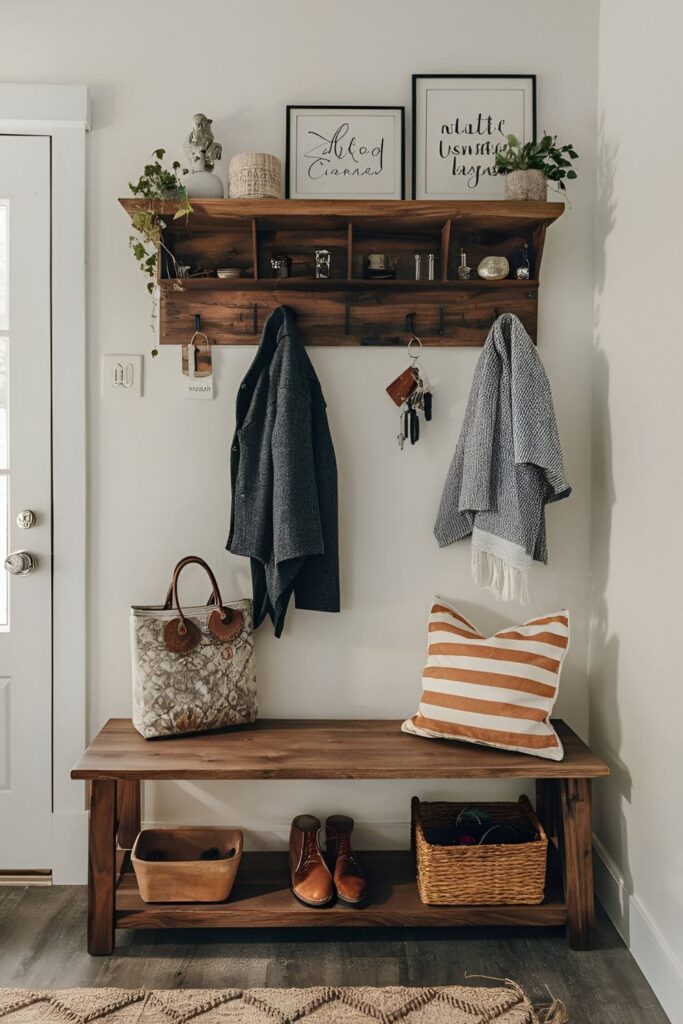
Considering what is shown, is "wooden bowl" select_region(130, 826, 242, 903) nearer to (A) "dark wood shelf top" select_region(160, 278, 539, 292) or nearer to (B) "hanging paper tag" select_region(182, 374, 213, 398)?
(B) "hanging paper tag" select_region(182, 374, 213, 398)

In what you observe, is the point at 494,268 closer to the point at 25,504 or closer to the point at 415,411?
the point at 415,411

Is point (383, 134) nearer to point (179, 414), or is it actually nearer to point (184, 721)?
point (179, 414)

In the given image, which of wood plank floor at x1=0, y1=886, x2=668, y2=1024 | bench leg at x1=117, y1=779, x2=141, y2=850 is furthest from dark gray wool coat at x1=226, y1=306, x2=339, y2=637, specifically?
wood plank floor at x1=0, y1=886, x2=668, y2=1024

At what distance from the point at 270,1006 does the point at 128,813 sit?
0.71 meters

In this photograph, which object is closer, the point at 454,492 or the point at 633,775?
the point at 633,775

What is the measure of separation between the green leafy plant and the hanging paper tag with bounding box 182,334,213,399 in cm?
95

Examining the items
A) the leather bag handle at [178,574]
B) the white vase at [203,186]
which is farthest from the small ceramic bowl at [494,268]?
the leather bag handle at [178,574]

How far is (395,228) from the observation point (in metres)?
2.21

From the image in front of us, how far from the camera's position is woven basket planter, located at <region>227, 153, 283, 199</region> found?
2.09 metres

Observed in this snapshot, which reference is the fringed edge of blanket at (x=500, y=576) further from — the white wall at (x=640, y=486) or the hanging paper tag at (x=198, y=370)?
the hanging paper tag at (x=198, y=370)

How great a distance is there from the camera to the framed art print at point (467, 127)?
2.24 metres

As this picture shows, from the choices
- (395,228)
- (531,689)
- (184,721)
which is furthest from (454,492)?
(184,721)

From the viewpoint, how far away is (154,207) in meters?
2.08

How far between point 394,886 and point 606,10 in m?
2.45
